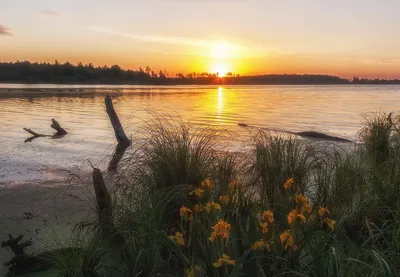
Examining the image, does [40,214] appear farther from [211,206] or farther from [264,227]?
[264,227]

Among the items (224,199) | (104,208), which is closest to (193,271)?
(224,199)

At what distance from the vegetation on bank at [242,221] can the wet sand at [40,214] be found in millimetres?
702

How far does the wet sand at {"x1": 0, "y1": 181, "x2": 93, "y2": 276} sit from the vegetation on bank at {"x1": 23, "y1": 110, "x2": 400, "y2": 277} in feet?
2.30

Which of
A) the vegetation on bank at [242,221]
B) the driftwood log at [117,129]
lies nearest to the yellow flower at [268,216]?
the vegetation on bank at [242,221]

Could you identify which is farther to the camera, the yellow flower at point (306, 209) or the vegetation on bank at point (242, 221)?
the yellow flower at point (306, 209)

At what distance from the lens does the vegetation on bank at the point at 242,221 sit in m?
3.40

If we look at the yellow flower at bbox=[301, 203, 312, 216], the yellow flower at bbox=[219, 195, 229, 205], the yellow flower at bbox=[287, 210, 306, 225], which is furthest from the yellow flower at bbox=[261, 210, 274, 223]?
the yellow flower at bbox=[219, 195, 229, 205]

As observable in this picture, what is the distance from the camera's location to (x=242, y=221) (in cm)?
414

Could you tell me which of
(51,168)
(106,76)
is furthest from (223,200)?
(106,76)

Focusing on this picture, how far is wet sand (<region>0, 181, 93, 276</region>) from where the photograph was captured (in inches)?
204

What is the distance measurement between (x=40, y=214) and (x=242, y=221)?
12.0 feet

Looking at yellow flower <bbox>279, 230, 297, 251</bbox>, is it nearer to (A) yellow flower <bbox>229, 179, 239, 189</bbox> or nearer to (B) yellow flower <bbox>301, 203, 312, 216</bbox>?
(B) yellow flower <bbox>301, 203, 312, 216</bbox>

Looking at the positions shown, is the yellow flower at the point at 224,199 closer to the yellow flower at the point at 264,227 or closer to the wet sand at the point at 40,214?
the yellow flower at the point at 264,227

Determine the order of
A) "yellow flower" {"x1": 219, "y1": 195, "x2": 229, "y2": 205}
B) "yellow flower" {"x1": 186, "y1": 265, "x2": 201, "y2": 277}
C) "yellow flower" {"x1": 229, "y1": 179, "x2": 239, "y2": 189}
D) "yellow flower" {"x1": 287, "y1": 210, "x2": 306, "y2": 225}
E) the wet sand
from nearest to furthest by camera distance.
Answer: "yellow flower" {"x1": 186, "y1": 265, "x2": 201, "y2": 277} → "yellow flower" {"x1": 287, "y1": 210, "x2": 306, "y2": 225} → "yellow flower" {"x1": 219, "y1": 195, "x2": 229, "y2": 205} → "yellow flower" {"x1": 229, "y1": 179, "x2": 239, "y2": 189} → the wet sand
